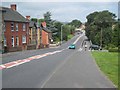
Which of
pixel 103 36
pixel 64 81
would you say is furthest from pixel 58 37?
pixel 64 81

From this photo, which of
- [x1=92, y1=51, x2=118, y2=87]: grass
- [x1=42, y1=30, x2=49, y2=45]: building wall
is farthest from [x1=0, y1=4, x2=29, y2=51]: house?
[x1=42, y1=30, x2=49, y2=45]: building wall

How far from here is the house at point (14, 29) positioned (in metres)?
58.2

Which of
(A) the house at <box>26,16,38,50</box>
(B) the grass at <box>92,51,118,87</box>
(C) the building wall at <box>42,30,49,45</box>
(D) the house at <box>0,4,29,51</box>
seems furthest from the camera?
(C) the building wall at <box>42,30,49,45</box>

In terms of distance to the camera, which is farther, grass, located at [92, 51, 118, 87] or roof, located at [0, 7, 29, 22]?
roof, located at [0, 7, 29, 22]

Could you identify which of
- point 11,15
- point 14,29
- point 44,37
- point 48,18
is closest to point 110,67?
point 14,29

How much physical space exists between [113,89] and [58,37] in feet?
372

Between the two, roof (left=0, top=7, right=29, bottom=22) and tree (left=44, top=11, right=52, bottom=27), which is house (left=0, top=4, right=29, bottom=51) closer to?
roof (left=0, top=7, right=29, bottom=22)

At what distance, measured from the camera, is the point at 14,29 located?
2445 inches

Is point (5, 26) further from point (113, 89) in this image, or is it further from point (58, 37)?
point (58, 37)

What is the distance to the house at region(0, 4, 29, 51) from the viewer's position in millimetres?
58219

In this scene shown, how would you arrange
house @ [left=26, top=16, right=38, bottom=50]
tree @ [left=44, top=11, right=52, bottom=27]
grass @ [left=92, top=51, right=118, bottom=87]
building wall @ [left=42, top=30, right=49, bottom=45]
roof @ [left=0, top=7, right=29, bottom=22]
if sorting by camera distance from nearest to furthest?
grass @ [left=92, top=51, right=118, bottom=87] < roof @ [left=0, top=7, right=29, bottom=22] < house @ [left=26, top=16, right=38, bottom=50] < building wall @ [left=42, top=30, right=49, bottom=45] < tree @ [left=44, top=11, right=52, bottom=27]

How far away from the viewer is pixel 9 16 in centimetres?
6156

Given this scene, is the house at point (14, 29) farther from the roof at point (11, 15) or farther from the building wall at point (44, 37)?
the building wall at point (44, 37)

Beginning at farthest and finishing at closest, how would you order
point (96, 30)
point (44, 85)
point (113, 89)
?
point (96, 30), point (44, 85), point (113, 89)
